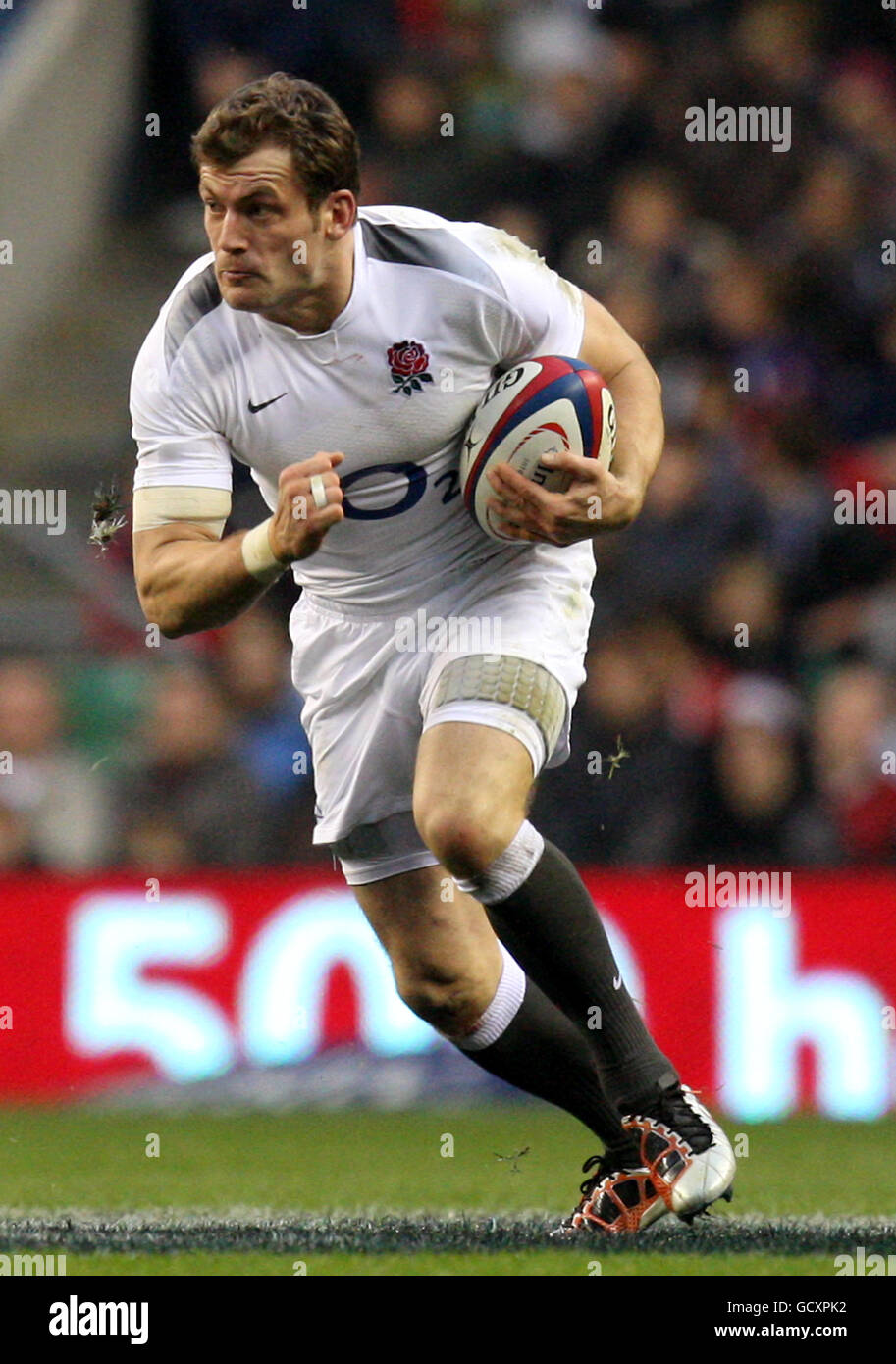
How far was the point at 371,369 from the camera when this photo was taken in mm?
4484

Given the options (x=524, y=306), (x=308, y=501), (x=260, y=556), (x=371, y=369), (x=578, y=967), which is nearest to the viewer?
(x=308, y=501)

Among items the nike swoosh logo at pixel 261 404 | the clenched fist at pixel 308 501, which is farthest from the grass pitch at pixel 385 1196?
the nike swoosh logo at pixel 261 404

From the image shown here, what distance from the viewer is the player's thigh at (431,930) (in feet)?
15.3

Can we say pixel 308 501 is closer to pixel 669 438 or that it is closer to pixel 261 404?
pixel 261 404

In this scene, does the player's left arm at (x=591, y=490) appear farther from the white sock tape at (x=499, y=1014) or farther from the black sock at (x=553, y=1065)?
the black sock at (x=553, y=1065)

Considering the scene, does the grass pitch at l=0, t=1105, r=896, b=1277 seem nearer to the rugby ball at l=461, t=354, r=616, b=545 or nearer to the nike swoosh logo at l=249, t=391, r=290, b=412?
the rugby ball at l=461, t=354, r=616, b=545

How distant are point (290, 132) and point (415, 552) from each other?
3.12ft

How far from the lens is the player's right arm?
393 centimetres

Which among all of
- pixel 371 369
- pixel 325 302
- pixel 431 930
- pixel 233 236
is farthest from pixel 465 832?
pixel 233 236

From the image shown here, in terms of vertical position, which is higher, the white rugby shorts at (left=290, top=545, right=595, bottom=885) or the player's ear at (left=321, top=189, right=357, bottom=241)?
the player's ear at (left=321, top=189, right=357, bottom=241)

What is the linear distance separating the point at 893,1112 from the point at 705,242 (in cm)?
375

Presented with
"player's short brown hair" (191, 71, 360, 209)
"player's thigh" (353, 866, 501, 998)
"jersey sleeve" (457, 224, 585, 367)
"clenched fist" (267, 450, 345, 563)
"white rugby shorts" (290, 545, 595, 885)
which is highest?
"player's short brown hair" (191, 71, 360, 209)

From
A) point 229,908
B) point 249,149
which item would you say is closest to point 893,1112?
point 229,908

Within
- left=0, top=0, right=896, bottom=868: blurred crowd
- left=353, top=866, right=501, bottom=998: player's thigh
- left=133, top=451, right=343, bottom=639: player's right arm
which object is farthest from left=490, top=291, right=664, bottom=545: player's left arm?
left=0, top=0, right=896, bottom=868: blurred crowd
